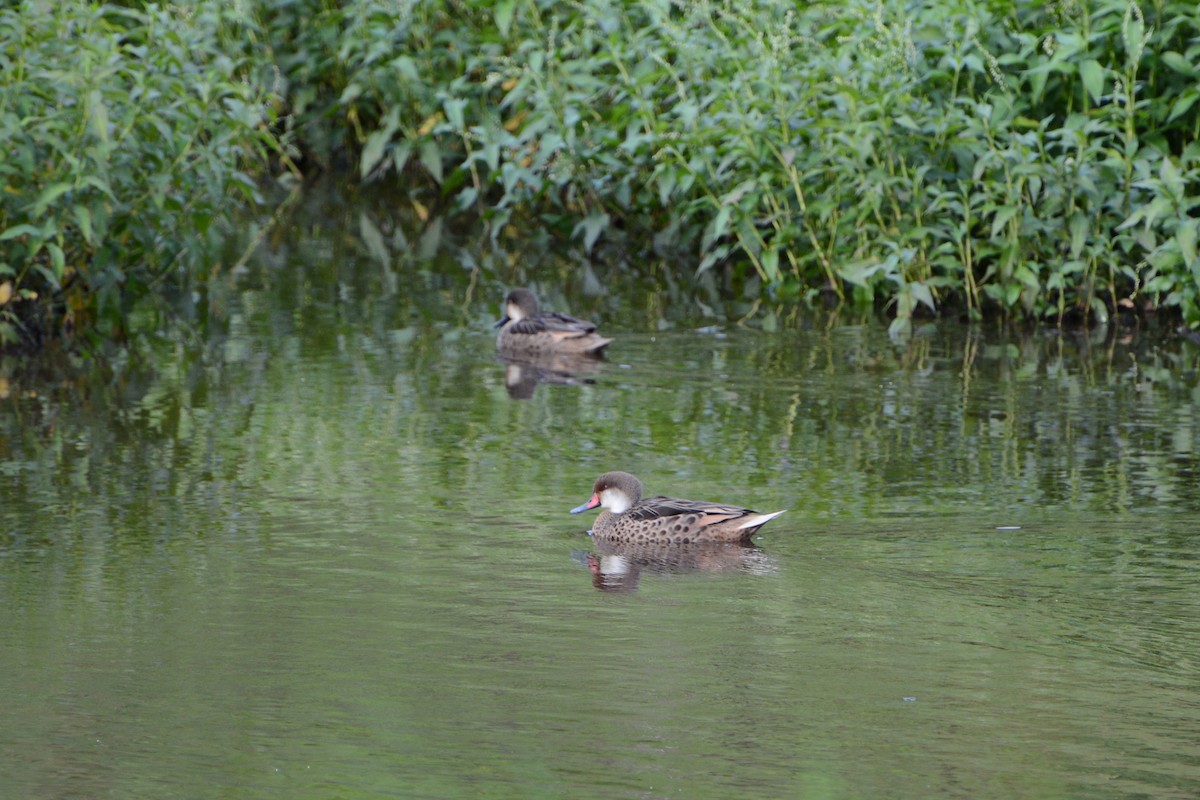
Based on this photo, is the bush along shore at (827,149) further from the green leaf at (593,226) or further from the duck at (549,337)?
the duck at (549,337)

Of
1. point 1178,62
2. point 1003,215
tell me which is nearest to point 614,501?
point 1003,215

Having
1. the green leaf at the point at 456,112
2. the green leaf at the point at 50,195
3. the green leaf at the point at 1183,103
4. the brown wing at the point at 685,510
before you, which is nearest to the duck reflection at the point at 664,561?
the brown wing at the point at 685,510

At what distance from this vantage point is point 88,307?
1284cm

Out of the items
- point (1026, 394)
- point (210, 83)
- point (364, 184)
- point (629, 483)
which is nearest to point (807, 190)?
point (1026, 394)

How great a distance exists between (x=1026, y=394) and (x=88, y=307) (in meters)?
6.13

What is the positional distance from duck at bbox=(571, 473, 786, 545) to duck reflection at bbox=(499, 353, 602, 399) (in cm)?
302

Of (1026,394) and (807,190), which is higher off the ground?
(807,190)

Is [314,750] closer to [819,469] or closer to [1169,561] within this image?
[1169,561]

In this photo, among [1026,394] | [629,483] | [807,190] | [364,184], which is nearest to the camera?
[629,483]

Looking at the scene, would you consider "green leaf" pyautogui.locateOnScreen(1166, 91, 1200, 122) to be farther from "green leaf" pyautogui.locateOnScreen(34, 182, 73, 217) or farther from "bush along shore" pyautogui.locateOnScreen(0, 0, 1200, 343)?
"green leaf" pyautogui.locateOnScreen(34, 182, 73, 217)

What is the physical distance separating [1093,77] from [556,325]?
3671 mm

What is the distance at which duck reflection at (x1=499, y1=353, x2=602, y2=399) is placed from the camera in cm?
1136

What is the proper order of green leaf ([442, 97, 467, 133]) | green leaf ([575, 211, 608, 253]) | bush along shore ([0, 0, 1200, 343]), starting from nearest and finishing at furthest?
bush along shore ([0, 0, 1200, 343]), green leaf ([575, 211, 608, 253]), green leaf ([442, 97, 467, 133])

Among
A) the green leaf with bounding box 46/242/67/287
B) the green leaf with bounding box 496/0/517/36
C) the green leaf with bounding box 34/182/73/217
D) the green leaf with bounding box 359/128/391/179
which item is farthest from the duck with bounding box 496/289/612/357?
the green leaf with bounding box 359/128/391/179
